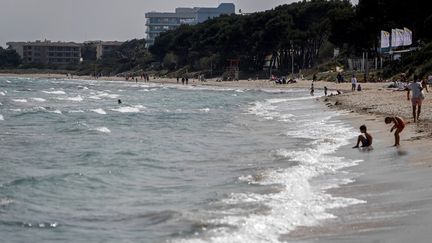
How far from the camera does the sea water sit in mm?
10062

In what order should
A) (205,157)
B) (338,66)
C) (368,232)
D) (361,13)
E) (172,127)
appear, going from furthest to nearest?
(338,66), (361,13), (172,127), (205,157), (368,232)

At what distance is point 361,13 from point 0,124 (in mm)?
51928

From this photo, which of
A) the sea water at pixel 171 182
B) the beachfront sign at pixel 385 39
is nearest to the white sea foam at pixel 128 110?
the sea water at pixel 171 182

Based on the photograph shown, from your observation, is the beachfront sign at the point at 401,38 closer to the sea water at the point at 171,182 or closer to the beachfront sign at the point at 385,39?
the beachfront sign at the point at 385,39

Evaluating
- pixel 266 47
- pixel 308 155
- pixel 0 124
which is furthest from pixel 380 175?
pixel 266 47

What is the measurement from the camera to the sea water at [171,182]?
10.1 metres

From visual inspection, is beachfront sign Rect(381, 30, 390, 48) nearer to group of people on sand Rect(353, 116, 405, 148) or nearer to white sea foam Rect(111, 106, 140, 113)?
white sea foam Rect(111, 106, 140, 113)

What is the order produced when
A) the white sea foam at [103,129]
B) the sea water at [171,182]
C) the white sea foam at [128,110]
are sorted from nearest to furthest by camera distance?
the sea water at [171,182] → the white sea foam at [103,129] → the white sea foam at [128,110]

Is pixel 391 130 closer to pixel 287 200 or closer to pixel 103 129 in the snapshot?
pixel 287 200

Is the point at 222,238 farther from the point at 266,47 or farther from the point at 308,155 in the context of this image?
the point at 266,47

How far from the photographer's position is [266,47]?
363 ft

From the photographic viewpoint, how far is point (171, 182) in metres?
14.9

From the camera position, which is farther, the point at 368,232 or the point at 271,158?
the point at 271,158

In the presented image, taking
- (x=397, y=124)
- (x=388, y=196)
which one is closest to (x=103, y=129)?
(x=397, y=124)
